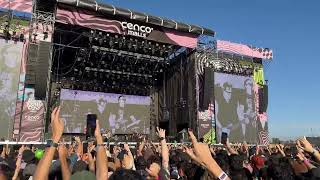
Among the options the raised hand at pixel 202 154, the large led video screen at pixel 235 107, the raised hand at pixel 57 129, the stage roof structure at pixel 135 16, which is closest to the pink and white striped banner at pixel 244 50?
the stage roof structure at pixel 135 16

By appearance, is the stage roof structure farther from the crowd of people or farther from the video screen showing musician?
the crowd of people

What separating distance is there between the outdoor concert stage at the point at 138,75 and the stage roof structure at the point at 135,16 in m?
0.06

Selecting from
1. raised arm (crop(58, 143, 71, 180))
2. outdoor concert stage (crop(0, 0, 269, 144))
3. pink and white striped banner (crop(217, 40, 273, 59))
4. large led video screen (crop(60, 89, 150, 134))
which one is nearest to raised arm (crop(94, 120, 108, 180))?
raised arm (crop(58, 143, 71, 180))

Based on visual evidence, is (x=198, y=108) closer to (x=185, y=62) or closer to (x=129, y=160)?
(x=185, y=62)

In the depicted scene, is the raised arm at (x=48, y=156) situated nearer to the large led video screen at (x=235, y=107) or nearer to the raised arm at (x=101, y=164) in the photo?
the raised arm at (x=101, y=164)

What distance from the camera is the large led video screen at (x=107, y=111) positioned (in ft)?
83.9

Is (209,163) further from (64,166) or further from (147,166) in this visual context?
Answer: (147,166)

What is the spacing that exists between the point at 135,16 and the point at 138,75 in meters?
4.76

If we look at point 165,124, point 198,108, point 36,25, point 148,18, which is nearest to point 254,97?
point 198,108

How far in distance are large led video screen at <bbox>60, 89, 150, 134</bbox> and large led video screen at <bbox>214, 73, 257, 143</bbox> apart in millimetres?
5472

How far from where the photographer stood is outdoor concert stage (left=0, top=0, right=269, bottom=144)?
23.3 meters

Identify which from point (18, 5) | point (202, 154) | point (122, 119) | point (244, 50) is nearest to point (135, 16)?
point (18, 5)

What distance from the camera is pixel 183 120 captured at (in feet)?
90.3

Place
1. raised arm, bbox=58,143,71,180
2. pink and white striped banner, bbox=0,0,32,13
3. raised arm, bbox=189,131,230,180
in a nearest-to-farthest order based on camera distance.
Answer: raised arm, bbox=189,131,230,180, raised arm, bbox=58,143,71,180, pink and white striped banner, bbox=0,0,32,13
